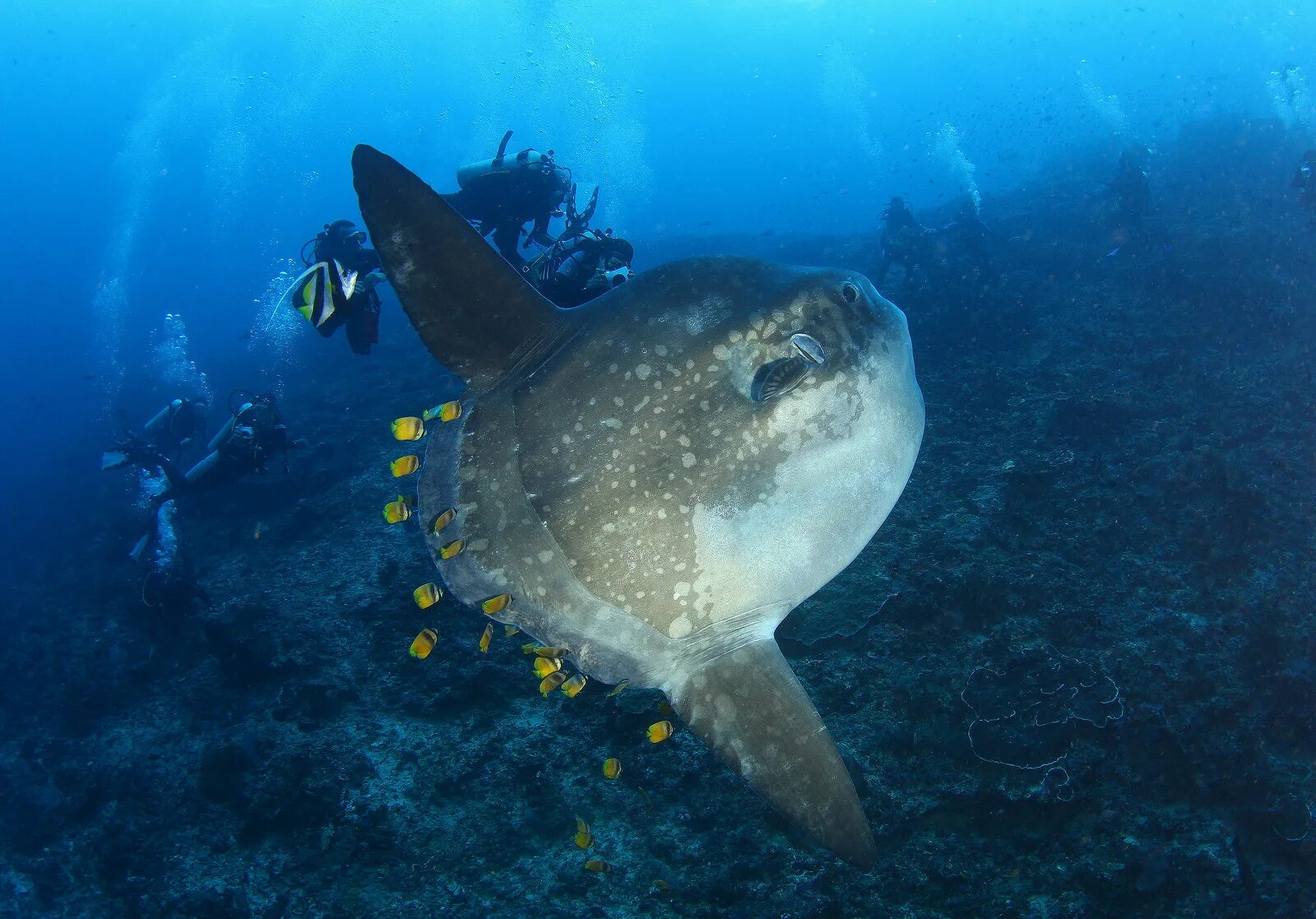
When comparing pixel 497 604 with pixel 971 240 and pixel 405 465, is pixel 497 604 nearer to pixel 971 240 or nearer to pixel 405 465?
pixel 405 465

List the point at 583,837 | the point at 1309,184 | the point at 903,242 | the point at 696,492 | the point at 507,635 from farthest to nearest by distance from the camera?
the point at 903,242
the point at 1309,184
the point at 583,837
the point at 507,635
the point at 696,492

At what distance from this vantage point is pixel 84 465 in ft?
53.6

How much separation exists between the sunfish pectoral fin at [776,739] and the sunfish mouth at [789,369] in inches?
39.1

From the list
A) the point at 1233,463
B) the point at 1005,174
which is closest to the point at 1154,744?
the point at 1233,463

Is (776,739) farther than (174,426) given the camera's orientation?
No

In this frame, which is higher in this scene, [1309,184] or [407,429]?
[407,429]

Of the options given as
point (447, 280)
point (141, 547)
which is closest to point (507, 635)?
point (447, 280)

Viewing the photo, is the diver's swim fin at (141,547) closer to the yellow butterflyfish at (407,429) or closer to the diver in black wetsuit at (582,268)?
the diver in black wetsuit at (582,268)

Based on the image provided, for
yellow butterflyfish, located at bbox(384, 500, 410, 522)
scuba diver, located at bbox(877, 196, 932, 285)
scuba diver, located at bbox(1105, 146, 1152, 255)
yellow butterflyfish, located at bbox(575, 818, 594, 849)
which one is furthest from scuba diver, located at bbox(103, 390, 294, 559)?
scuba diver, located at bbox(1105, 146, 1152, 255)

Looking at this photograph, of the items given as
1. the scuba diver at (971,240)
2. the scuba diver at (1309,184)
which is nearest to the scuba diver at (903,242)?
the scuba diver at (971,240)

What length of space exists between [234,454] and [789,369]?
8.70 m

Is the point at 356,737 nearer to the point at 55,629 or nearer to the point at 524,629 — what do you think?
the point at 524,629

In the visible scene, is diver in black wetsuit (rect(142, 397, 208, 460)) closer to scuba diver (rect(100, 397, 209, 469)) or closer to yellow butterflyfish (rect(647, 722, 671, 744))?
scuba diver (rect(100, 397, 209, 469))

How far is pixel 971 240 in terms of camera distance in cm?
1215
